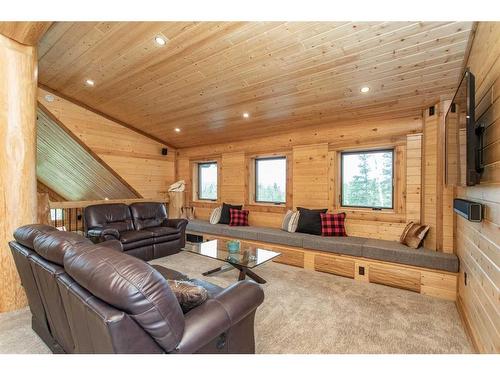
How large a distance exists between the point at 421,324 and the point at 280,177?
3.16 metres

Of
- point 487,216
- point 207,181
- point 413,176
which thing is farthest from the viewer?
point 207,181

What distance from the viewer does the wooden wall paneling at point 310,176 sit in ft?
13.9

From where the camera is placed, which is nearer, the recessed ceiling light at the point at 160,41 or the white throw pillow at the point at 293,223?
the recessed ceiling light at the point at 160,41

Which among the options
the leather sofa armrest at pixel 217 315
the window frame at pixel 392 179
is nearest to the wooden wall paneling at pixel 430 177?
the window frame at pixel 392 179

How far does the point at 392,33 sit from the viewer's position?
86.3 inches

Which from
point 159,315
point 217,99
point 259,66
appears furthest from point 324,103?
point 159,315

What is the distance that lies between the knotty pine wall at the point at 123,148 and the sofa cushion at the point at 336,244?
155 inches

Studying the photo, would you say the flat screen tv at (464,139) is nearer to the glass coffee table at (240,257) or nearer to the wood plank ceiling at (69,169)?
the glass coffee table at (240,257)

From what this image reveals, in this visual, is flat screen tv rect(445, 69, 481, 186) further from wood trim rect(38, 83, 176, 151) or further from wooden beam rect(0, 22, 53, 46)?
wood trim rect(38, 83, 176, 151)

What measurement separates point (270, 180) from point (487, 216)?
3.60m

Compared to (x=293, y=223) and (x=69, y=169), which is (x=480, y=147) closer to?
(x=293, y=223)

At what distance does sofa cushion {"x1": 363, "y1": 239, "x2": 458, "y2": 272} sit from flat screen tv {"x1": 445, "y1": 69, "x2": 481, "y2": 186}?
90cm

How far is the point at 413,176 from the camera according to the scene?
3457 millimetres

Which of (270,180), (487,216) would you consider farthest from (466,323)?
(270,180)
